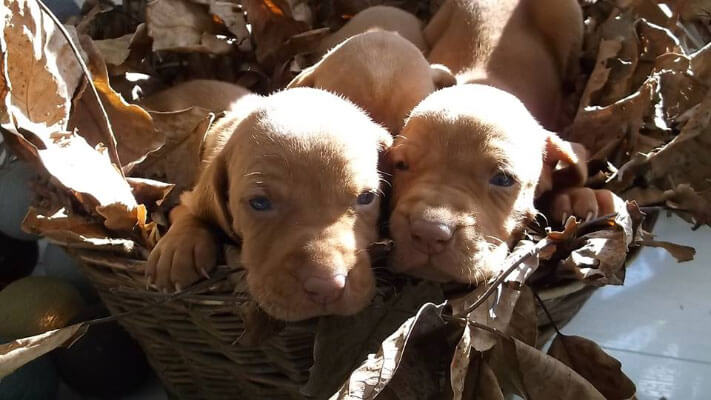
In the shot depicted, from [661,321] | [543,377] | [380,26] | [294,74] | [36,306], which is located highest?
[543,377]

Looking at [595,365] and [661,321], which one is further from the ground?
[595,365]

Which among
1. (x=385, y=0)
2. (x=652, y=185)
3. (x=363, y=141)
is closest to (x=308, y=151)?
(x=363, y=141)

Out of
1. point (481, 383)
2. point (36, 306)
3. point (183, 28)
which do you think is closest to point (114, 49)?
point (183, 28)

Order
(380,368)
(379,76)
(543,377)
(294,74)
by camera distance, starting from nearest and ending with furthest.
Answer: (380,368), (543,377), (379,76), (294,74)

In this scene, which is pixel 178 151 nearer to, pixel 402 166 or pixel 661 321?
pixel 402 166

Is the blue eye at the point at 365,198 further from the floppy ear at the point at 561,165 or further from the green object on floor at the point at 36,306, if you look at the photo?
the green object on floor at the point at 36,306

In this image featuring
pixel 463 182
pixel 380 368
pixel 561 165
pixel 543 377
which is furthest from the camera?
pixel 561 165

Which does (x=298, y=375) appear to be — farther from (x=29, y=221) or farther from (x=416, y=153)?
(x=29, y=221)
